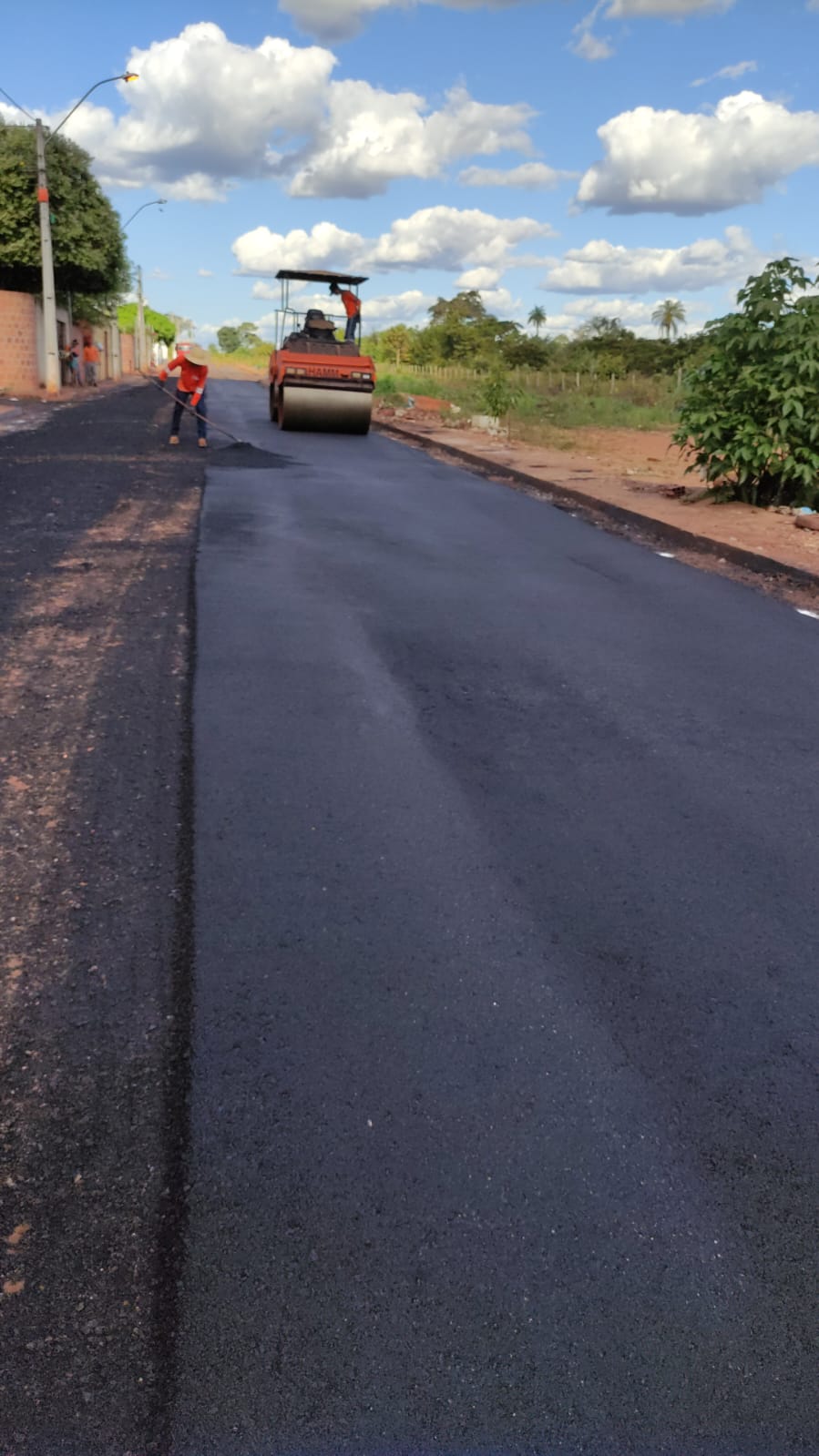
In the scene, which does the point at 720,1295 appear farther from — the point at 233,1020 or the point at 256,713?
the point at 256,713

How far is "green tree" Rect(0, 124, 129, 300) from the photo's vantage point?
108 feet

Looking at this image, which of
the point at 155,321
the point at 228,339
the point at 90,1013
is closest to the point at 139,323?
the point at 155,321

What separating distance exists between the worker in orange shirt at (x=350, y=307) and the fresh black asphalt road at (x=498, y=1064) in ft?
62.6

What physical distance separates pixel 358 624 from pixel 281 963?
3894 millimetres

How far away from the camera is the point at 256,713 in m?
5.01

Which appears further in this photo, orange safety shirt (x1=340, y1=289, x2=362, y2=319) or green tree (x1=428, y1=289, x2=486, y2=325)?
green tree (x1=428, y1=289, x2=486, y2=325)

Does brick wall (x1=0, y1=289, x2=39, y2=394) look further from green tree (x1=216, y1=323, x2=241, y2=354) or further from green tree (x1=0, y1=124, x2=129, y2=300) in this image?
green tree (x1=216, y1=323, x2=241, y2=354)

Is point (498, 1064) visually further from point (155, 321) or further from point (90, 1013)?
point (155, 321)

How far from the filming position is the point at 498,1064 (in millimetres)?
2670

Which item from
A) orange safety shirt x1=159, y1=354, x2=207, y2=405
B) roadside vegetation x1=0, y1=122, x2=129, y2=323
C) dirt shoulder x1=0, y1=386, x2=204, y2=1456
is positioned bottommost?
dirt shoulder x1=0, y1=386, x2=204, y2=1456

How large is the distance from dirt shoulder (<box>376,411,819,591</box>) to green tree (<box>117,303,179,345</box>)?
69189 millimetres

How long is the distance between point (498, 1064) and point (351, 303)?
76.2ft

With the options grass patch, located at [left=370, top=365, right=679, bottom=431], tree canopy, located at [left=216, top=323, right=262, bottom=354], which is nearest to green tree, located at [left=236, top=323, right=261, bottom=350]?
tree canopy, located at [left=216, top=323, right=262, bottom=354]

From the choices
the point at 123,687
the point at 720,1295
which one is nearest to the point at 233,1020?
the point at 720,1295
